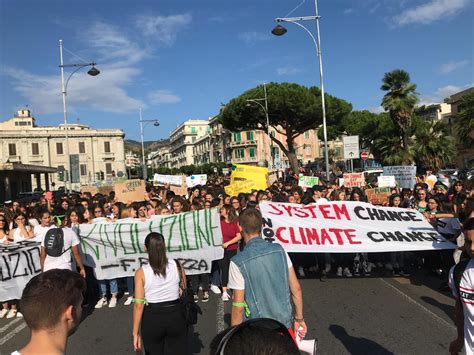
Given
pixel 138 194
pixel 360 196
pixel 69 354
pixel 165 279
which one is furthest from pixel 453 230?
pixel 138 194

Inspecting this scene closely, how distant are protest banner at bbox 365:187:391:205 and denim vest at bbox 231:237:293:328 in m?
10.5

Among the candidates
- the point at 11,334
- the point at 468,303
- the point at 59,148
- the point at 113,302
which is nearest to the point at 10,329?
the point at 11,334

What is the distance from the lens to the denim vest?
2.70m

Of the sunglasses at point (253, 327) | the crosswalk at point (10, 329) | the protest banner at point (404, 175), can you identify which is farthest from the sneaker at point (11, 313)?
the protest banner at point (404, 175)

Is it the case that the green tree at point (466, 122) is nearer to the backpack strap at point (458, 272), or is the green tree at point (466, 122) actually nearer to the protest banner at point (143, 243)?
→ the protest banner at point (143, 243)

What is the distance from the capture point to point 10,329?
566 centimetres

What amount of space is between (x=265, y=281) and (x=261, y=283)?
0.03 metres

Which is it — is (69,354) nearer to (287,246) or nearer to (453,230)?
(287,246)

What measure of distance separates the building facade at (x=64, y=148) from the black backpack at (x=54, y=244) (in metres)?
64.3

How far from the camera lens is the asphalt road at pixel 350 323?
4.50 meters

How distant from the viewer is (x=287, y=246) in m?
6.91

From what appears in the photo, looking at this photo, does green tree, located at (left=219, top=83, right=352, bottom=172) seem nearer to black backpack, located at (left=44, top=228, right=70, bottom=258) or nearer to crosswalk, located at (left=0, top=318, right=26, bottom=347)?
crosswalk, located at (left=0, top=318, right=26, bottom=347)

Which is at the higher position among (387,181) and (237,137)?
(237,137)

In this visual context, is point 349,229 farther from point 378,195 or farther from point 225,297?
point 378,195
